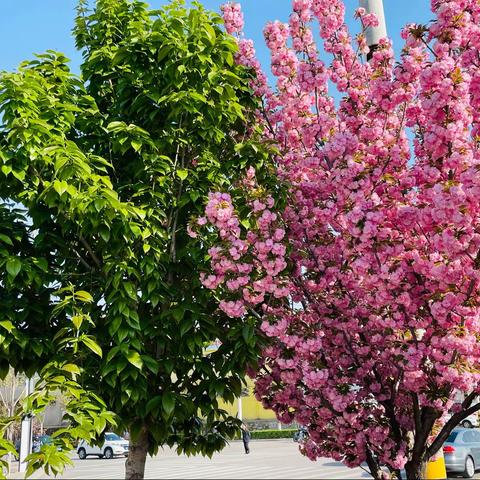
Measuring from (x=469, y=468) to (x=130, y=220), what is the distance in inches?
640

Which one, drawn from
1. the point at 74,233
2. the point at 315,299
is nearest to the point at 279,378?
the point at 315,299

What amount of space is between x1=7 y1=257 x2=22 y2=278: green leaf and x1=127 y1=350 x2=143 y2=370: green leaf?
1.17 m

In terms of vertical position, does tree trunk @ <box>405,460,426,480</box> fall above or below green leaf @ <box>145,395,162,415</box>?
below

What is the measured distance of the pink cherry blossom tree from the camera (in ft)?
14.8

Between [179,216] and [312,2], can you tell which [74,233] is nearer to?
[179,216]

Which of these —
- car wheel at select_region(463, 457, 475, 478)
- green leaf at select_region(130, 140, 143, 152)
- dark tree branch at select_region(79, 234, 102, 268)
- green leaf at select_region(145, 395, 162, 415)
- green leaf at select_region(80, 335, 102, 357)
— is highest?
green leaf at select_region(130, 140, 143, 152)

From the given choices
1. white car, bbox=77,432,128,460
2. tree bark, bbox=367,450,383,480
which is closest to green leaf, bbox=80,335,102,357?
tree bark, bbox=367,450,383,480

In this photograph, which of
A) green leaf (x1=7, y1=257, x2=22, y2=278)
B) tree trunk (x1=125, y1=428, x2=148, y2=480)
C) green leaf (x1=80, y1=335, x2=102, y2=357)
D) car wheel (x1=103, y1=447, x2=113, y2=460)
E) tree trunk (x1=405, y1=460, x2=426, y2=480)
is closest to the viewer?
green leaf (x1=80, y1=335, x2=102, y2=357)

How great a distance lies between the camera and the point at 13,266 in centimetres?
497

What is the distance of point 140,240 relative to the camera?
5.59 meters

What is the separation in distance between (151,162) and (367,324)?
8.67ft

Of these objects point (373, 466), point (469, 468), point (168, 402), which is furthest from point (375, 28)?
point (469, 468)

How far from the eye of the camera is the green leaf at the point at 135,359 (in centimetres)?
496

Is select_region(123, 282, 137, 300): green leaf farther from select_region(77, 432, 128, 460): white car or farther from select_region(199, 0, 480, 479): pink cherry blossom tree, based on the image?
select_region(77, 432, 128, 460): white car
